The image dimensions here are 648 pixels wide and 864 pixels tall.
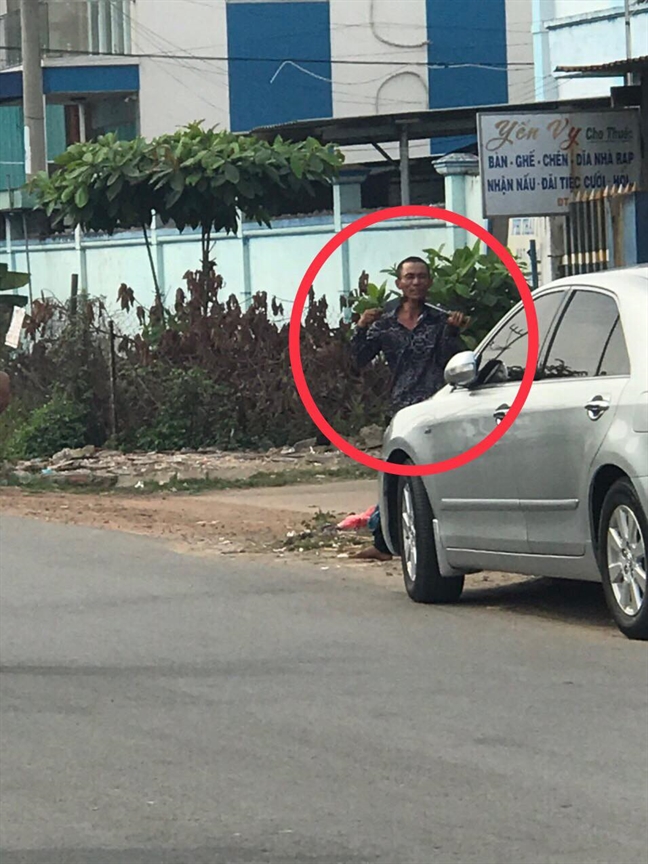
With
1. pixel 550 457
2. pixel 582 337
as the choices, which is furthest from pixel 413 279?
pixel 550 457

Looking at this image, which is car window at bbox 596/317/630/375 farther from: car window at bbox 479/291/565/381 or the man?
the man

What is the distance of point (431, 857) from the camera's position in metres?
5.64

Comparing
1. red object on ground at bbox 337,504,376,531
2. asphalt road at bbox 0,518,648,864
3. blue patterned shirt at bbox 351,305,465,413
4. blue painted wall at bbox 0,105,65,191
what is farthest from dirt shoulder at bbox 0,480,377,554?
blue painted wall at bbox 0,105,65,191

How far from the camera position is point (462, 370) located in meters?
9.90

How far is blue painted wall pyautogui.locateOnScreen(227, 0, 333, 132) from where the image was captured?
4309 centimetres

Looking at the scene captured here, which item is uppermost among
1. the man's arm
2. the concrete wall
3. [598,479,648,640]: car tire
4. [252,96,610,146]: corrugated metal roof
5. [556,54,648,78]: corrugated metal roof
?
[252,96,610,146]: corrugated metal roof

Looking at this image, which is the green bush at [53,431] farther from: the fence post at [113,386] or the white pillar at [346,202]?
the white pillar at [346,202]

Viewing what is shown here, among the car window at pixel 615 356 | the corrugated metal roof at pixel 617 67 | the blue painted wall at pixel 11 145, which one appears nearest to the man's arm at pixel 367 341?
the car window at pixel 615 356

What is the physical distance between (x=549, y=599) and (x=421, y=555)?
0.79 metres

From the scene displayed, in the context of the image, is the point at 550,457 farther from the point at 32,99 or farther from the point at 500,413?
the point at 32,99

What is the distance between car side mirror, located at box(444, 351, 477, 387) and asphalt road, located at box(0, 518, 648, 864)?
127 cm

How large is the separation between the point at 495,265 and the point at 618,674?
11.3 m

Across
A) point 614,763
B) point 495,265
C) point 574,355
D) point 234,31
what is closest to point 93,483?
point 495,265

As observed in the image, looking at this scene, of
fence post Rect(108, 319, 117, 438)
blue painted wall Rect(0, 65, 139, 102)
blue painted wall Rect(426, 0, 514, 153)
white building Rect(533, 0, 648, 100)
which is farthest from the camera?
blue painted wall Rect(426, 0, 514, 153)
